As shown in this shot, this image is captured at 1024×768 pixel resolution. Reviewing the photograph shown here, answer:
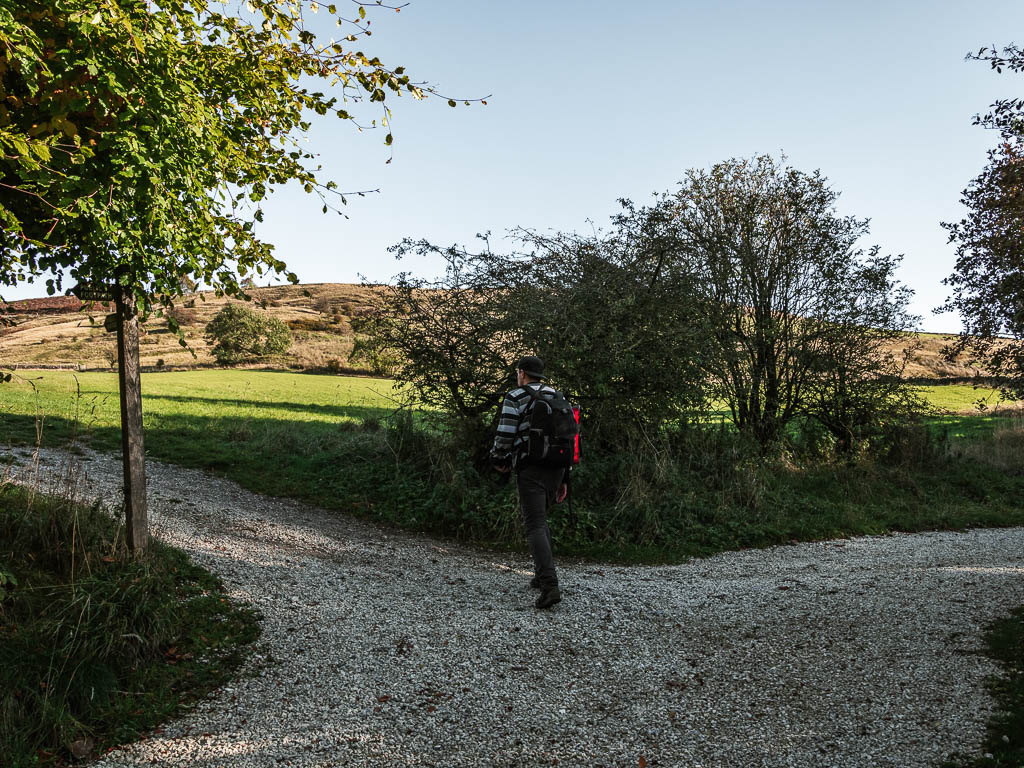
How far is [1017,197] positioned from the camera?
13.0 m

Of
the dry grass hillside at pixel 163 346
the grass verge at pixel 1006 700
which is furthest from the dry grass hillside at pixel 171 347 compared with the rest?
the grass verge at pixel 1006 700

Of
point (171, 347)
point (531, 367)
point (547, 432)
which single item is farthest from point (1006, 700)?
point (171, 347)

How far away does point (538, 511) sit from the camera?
6.97 m

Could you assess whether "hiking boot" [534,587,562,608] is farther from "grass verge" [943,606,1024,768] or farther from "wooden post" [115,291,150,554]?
"wooden post" [115,291,150,554]

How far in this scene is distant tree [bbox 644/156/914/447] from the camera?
14820 mm

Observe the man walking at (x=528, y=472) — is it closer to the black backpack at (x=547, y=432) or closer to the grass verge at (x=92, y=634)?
the black backpack at (x=547, y=432)

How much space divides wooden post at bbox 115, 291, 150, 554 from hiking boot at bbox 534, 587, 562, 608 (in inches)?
152

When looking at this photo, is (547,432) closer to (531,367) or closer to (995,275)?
(531,367)

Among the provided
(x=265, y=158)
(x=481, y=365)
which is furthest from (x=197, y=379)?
(x=265, y=158)

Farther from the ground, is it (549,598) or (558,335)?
(558,335)

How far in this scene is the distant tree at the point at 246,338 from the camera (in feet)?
177

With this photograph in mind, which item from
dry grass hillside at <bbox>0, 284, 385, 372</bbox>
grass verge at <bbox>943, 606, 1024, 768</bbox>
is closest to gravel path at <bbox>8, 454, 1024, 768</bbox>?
grass verge at <bbox>943, 606, 1024, 768</bbox>

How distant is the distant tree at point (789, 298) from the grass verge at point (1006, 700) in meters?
8.68

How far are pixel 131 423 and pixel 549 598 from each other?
4428mm
